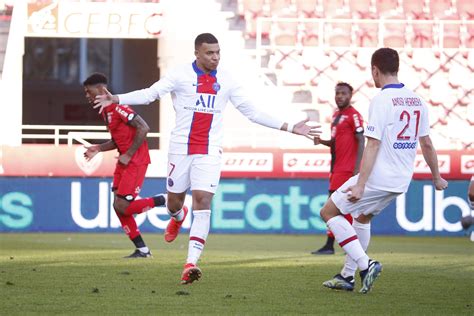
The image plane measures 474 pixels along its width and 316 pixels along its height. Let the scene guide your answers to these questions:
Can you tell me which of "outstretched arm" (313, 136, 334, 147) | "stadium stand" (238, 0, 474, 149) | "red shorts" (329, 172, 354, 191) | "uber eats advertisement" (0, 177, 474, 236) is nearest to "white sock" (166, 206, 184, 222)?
"outstretched arm" (313, 136, 334, 147)

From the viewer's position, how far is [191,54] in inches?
911

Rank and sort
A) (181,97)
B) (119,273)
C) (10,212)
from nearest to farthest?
1. (181,97)
2. (119,273)
3. (10,212)

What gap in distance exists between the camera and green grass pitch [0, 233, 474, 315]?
8.37 m

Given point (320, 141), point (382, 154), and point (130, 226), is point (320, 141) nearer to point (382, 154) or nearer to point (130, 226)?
point (130, 226)

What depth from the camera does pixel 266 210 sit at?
19188 mm

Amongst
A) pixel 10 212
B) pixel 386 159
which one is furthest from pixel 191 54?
pixel 386 159

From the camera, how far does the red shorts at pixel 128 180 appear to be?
13.1 metres

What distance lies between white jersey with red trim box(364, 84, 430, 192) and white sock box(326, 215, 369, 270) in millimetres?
382

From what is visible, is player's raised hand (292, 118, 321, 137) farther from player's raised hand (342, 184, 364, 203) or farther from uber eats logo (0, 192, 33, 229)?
uber eats logo (0, 192, 33, 229)

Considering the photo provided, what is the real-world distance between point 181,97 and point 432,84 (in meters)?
13.9

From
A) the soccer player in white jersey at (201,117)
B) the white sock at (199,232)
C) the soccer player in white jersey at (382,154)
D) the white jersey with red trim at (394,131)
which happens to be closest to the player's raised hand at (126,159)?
the soccer player in white jersey at (201,117)

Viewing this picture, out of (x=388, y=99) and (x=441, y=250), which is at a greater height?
(x=388, y=99)

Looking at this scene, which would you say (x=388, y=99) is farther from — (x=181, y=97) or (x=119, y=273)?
(x=119, y=273)

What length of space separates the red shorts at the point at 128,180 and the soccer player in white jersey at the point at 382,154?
417 centimetres
